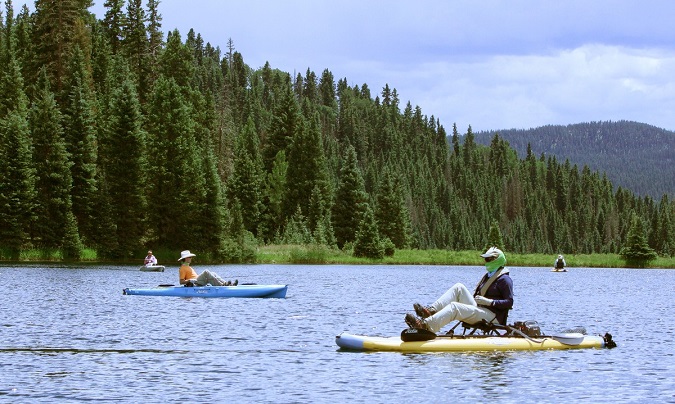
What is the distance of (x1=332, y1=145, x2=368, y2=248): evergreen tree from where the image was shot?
113875 millimetres

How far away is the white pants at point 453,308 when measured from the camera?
24031 millimetres

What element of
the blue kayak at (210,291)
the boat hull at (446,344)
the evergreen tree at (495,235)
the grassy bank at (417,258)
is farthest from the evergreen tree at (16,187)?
the evergreen tree at (495,235)

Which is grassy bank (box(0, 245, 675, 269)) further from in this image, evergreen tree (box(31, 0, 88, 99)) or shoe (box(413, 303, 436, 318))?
shoe (box(413, 303, 436, 318))

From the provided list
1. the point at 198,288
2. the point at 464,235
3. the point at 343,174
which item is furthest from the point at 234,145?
the point at 198,288

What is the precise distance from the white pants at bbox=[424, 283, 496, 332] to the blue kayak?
1837cm

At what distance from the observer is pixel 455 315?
24.1 m

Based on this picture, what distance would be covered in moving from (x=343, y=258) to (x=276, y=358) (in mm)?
77062

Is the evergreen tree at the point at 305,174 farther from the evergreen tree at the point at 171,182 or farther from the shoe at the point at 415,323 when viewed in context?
the shoe at the point at 415,323

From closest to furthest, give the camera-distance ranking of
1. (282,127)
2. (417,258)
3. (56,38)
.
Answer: (56,38) → (417,258) → (282,127)

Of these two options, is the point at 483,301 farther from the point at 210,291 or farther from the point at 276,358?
the point at 210,291

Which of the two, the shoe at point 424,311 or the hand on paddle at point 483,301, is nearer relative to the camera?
the shoe at point 424,311

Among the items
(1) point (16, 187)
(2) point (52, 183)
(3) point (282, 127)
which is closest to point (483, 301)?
(1) point (16, 187)

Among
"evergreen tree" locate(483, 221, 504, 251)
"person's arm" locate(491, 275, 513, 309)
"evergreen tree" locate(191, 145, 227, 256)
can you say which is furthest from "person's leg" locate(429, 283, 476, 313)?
"evergreen tree" locate(483, 221, 504, 251)

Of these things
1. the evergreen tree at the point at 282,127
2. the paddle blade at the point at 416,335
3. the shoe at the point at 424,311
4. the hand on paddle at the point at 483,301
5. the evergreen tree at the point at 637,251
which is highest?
the evergreen tree at the point at 282,127
